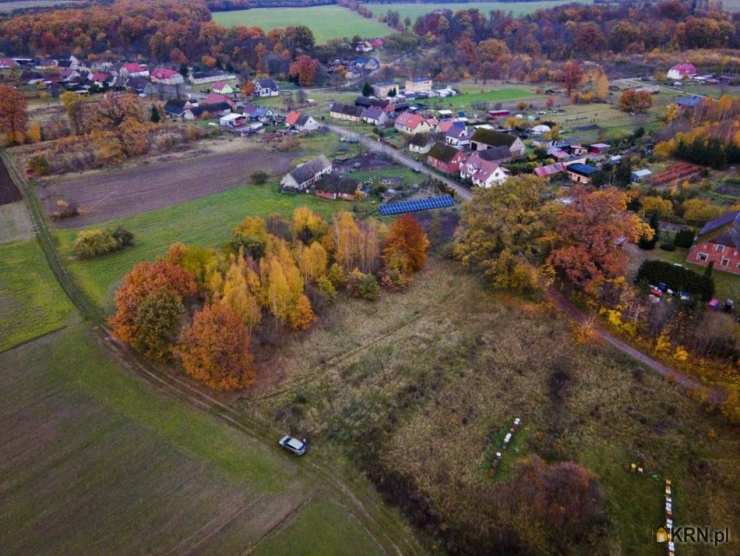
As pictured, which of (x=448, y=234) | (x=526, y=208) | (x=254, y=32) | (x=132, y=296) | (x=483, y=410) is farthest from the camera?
(x=254, y=32)

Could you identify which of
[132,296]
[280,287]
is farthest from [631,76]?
[132,296]

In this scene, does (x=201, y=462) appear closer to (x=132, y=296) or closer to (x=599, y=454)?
(x=132, y=296)

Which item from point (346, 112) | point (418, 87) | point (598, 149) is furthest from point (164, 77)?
point (598, 149)

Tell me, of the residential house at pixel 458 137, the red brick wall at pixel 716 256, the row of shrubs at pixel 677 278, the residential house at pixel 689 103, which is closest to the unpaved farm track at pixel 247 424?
the row of shrubs at pixel 677 278

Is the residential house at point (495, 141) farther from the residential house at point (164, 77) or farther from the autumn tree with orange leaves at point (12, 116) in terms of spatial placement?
the residential house at point (164, 77)

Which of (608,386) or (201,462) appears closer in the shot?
(201,462)

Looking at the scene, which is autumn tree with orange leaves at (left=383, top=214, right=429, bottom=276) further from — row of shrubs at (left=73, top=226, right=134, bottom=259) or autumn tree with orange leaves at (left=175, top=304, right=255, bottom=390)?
row of shrubs at (left=73, top=226, right=134, bottom=259)
